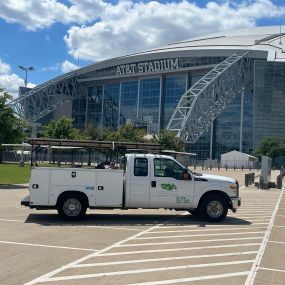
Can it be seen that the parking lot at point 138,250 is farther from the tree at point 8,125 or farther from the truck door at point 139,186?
the tree at point 8,125

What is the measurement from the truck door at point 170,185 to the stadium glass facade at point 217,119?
311ft

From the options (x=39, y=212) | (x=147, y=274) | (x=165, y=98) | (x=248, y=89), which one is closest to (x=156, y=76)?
(x=165, y=98)

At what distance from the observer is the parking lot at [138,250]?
313 inches

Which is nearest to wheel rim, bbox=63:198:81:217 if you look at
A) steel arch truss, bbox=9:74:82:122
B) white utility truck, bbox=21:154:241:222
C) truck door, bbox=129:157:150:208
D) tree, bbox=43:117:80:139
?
white utility truck, bbox=21:154:241:222

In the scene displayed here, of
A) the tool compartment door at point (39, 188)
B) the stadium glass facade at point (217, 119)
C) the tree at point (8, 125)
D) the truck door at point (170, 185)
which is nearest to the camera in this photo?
the tool compartment door at point (39, 188)

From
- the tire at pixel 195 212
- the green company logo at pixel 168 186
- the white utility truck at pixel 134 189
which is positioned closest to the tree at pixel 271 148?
the tire at pixel 195 212

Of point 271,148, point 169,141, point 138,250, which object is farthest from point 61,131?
point 138,250

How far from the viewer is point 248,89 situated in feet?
367

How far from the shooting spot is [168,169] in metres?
15.3

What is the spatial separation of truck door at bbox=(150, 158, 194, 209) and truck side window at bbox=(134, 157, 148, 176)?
8.7 inches

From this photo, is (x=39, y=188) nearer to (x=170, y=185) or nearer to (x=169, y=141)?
(x=170, y=185)

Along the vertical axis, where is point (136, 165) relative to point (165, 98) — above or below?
below

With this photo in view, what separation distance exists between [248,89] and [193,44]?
821 inches

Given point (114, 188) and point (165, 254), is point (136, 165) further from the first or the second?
point (165, 254)
